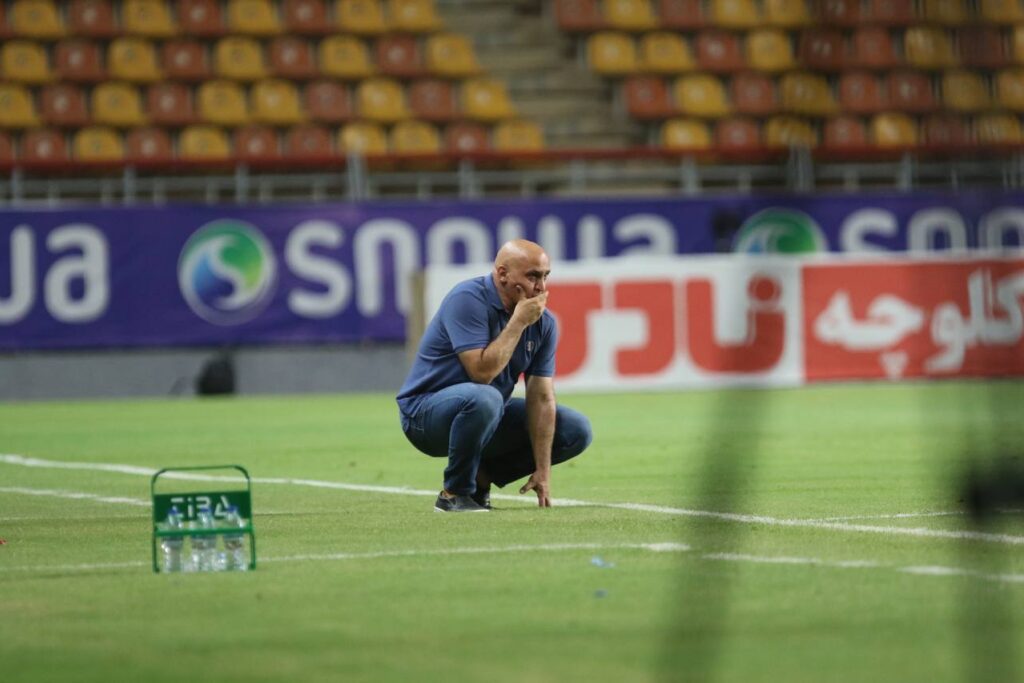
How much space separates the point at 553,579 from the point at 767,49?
68.1 ft

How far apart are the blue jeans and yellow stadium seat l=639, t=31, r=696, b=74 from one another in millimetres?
17347

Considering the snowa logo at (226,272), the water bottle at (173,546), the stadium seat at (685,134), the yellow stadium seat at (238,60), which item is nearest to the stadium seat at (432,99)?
the yellow stadium seat at (238,60)

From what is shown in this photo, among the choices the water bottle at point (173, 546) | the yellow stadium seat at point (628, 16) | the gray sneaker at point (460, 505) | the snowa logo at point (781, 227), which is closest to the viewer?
the water bottle at point (173, 546)

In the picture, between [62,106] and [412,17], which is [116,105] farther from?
[412,17]

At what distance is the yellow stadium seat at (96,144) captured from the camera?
2340 cm

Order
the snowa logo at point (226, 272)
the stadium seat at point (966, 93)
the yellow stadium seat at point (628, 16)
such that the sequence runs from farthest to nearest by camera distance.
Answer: the yellow stadium seat at point (628, 16)
the snowa logo at point (226, 272)
the stadium seat at point (966, 93)

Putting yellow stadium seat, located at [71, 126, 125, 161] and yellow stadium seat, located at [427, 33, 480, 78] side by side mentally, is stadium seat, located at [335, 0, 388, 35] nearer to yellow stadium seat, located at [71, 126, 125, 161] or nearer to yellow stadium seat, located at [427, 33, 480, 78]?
yellow stadium seat, located at [427, 33, 480, 78]

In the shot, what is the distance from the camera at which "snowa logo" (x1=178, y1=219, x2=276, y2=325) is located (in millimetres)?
21609

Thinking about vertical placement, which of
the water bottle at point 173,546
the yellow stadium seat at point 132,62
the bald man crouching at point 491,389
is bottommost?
the water bottle at point 173,546

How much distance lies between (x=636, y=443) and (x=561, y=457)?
479 centimetres

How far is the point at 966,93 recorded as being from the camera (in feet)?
11.9

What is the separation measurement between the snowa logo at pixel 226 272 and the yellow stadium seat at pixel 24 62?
13.6ft

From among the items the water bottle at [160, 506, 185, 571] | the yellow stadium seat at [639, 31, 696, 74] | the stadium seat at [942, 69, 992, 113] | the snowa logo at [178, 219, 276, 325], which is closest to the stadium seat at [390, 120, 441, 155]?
the snowa logo at [178, 219, 276, 325]

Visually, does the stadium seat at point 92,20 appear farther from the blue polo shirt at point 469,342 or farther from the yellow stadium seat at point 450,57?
the blue polo shirt at point 469,342
